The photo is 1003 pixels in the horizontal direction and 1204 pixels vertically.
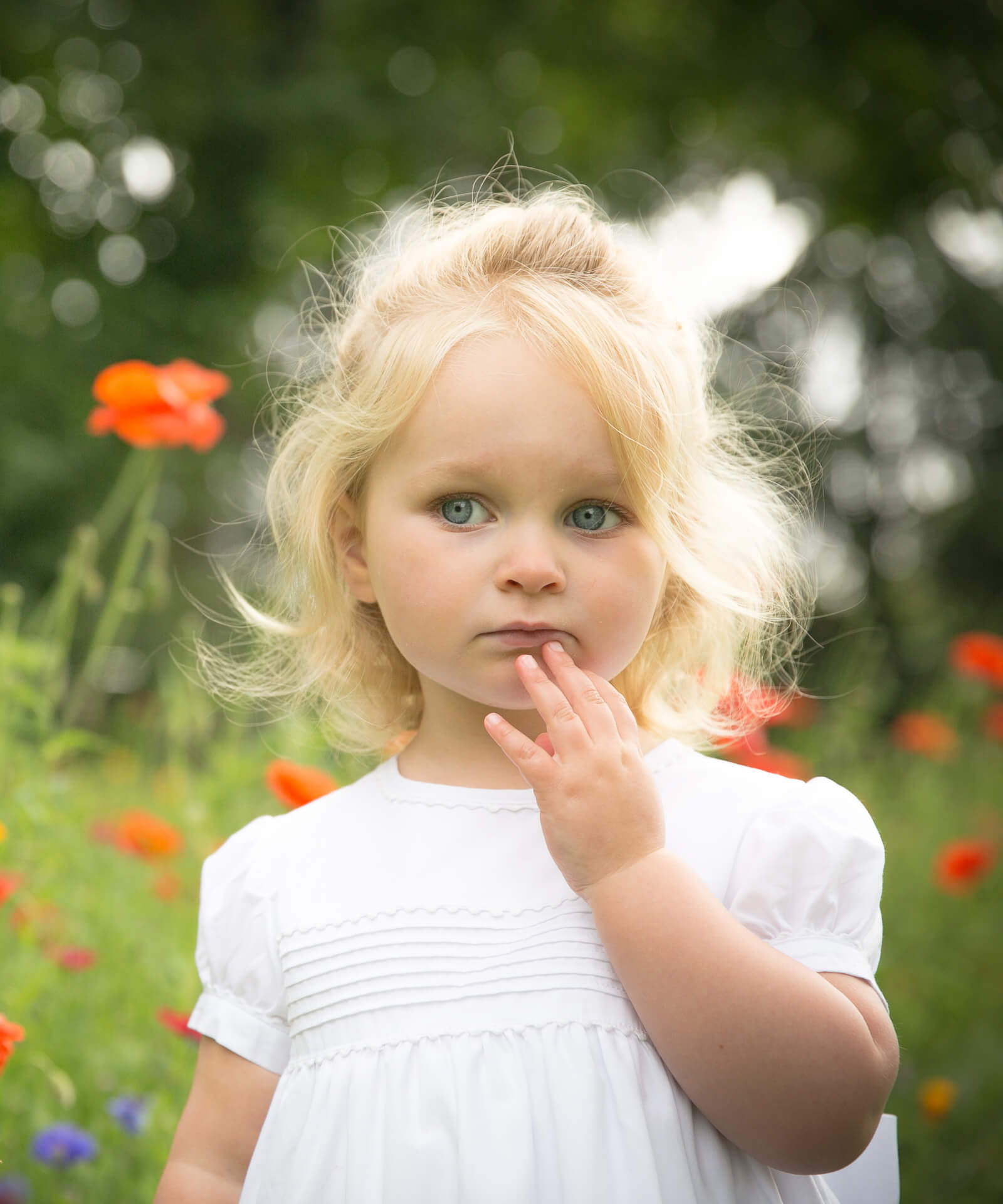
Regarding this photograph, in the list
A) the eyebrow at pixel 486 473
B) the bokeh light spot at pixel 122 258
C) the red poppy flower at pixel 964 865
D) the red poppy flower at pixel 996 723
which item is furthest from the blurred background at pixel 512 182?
the eyebrow at pixel 486 473

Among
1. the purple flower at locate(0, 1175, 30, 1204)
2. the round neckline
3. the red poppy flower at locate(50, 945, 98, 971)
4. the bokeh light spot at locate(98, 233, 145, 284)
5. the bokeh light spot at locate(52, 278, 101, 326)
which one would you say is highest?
the bokeh light spot at locate(98, 233, 145, 284)

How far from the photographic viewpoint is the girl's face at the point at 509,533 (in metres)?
1.16

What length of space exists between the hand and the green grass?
893mm

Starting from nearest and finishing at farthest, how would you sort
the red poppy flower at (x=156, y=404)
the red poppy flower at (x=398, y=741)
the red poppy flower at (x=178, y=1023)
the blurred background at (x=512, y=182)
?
1. the red poppy flower at (x=398, y=741)
2. the red poppy flower at (x=178, y=1023)
3. the red poppy flower at (x=156, y=404)
4. the blurred background at (x=512, y=182)

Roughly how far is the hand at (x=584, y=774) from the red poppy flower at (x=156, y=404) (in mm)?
1018

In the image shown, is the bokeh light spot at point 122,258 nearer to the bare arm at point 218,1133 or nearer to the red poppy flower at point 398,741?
the red poppy flower at point 398,741

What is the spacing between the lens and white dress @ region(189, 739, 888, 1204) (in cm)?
108

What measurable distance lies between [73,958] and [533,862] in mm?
1035

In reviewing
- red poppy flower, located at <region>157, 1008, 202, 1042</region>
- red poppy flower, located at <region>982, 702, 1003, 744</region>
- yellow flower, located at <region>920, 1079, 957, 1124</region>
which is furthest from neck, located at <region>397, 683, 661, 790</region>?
red poppy flower, located at <region>982, 702, 1003, 744</region>

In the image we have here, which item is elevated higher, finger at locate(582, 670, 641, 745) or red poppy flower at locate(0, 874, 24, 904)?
finger at locate(582, 670, 641, 745)

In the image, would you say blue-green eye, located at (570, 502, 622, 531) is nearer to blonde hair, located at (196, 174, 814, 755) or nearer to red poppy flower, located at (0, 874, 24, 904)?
blonde hair, located at (196, 174, 814, 755)

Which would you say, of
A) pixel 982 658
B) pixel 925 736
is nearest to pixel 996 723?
pixel 925 736

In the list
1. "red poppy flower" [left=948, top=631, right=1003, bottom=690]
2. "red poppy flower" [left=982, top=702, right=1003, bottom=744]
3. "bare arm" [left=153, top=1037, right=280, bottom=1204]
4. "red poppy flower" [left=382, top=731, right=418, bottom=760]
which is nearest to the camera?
"bare arm" [left=153, top=1037, right=280, bottom=1204]

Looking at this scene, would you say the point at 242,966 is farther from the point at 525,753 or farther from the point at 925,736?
the point at 925,736
